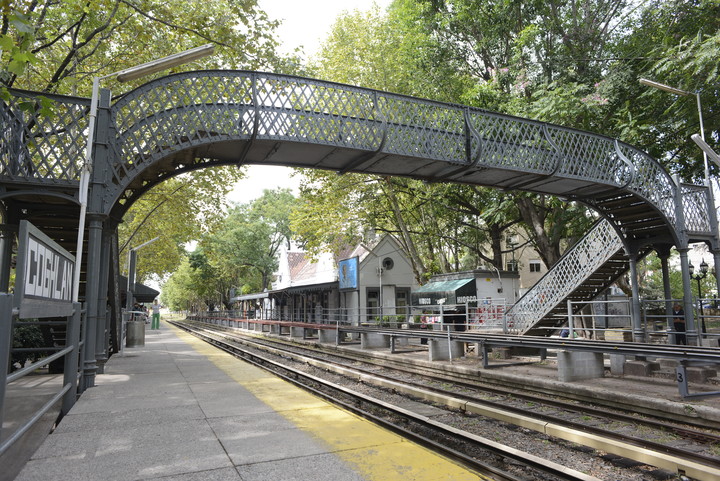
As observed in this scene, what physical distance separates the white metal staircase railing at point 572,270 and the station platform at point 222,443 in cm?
951

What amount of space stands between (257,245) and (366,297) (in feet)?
74.8

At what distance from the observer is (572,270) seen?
14.6 m

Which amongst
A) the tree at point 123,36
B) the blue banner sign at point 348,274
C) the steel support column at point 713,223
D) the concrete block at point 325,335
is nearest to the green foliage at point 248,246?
the blue banner sign at point 348,274

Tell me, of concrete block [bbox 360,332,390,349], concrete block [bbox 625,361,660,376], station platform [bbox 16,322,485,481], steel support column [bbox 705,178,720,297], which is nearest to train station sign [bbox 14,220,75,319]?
station platform [bbox 16,322,485,481]

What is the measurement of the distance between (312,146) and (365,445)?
19.2 ft

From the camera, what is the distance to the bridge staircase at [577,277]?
14.1 meters

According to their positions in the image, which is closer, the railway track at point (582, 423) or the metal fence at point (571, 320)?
the railway track at point (582, 423)

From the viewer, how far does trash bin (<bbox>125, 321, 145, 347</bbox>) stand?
21656mm

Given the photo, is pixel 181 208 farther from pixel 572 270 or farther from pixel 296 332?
pixel 572 270

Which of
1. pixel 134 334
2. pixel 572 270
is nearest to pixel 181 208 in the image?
pixel 134 334

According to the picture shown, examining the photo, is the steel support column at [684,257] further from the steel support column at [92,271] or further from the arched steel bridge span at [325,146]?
the steel support column at [92,271]

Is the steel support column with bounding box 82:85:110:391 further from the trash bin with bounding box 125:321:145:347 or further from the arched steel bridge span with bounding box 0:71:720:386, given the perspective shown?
the trash bin with bounding box 125:321:145:347

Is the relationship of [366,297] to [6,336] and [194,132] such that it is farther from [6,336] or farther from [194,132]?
[6,336]

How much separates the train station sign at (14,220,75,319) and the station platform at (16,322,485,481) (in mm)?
1578
